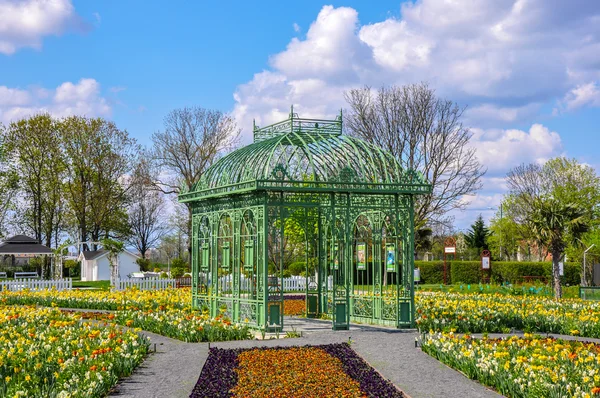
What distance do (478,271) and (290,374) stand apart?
30918mm

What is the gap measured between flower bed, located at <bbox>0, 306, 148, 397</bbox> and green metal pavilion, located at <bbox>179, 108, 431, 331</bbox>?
3751 millimetres

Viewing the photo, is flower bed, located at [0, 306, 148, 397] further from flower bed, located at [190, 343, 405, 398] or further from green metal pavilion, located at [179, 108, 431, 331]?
green metal pavilion, located at [179, 108, 431, 331]

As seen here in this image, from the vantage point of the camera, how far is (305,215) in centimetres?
1689

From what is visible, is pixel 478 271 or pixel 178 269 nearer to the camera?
pixel 478 271

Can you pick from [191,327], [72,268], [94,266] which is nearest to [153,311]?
[191,327]

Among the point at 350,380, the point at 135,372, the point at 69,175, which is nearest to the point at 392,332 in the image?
the point at 350,380

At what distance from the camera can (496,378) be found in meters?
9.02

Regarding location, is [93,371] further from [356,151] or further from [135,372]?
[356,151]

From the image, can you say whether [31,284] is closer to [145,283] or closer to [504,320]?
[145,283]

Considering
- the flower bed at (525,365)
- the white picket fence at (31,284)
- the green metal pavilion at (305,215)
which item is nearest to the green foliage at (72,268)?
the white picket fence at (31,284)

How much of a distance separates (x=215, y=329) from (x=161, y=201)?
5137 cm

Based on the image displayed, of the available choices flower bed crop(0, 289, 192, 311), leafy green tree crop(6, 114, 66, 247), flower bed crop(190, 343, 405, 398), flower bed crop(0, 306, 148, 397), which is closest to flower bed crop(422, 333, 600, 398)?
flower bed crop(190, 343, 405, 398)

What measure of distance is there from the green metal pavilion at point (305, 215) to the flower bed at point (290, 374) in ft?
9.67

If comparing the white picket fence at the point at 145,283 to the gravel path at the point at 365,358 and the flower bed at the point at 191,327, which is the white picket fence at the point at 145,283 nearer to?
the flower bed at the point at 191,327
